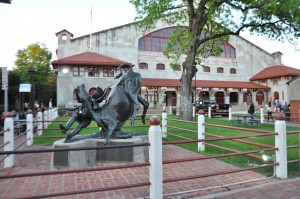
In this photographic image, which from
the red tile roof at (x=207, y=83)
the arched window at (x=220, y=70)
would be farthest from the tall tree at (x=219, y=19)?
the arched window at (x=220, y=70)

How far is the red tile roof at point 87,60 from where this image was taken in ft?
104

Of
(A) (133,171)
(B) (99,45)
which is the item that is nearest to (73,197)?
(A) (133,171)

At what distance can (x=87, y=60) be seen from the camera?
1282 inches

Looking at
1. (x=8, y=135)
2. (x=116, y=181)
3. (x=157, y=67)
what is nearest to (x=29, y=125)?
(x=8, y=135)

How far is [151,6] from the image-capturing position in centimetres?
1833

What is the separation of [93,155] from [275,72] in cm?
4235

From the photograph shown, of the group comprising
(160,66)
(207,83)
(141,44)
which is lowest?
(207,83)

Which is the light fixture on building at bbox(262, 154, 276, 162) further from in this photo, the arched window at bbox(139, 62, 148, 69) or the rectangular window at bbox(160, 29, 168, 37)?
the rectangular window at bbox(160, 29, 168, 37)

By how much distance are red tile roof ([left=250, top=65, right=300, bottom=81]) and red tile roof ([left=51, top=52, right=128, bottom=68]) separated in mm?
24959

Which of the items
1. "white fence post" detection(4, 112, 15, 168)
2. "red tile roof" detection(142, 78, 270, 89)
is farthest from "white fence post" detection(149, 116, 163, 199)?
"red tile roof" detection(142, 78, 270, 89)

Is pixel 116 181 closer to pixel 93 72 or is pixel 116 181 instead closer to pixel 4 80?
pixel 4 80

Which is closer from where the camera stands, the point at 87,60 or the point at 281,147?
the point at 281,147

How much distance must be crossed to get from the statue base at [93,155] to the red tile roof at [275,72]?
128ft

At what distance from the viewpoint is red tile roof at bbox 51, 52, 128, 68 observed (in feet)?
104
